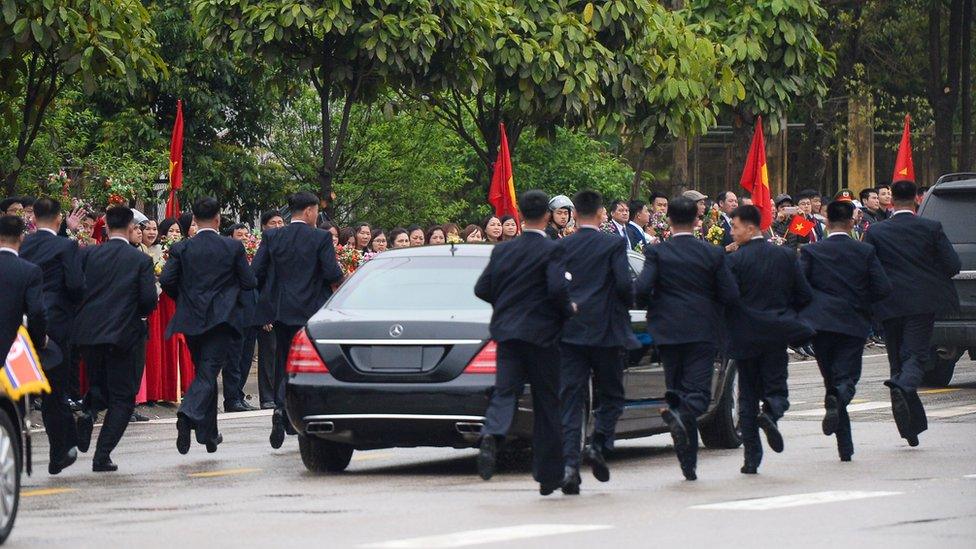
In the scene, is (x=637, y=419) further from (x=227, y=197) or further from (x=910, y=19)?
(x=910, y=19)

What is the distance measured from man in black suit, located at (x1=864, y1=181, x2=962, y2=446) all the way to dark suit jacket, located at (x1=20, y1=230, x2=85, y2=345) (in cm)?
572

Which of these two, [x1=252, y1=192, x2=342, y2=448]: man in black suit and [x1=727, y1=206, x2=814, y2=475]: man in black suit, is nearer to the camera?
[x1=727, y1=206, x2=814, y2=475]: man in black suit

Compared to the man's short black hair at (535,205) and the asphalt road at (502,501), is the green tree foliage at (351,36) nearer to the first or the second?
the asphalt road at (502,501)

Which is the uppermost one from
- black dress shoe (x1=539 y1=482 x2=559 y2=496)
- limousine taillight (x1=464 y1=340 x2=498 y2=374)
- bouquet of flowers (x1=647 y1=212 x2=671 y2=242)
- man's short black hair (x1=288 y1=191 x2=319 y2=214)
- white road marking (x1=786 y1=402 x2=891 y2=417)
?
man's short black hair (x1=288 y1=191 x2=319 y2=214)

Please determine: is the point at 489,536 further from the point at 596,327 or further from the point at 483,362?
the point at 483,362

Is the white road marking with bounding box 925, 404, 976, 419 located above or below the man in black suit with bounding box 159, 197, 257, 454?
below

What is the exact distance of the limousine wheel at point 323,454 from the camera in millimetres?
13633

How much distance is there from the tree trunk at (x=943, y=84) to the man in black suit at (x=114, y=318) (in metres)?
24.6

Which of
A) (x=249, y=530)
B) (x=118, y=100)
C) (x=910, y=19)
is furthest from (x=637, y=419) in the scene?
(x=910, y=19)

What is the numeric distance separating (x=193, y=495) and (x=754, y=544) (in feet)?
13.0

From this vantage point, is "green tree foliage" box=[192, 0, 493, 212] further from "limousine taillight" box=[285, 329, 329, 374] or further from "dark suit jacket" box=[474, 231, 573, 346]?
"dark suit jacket" box=[474, 231, 573, 346]

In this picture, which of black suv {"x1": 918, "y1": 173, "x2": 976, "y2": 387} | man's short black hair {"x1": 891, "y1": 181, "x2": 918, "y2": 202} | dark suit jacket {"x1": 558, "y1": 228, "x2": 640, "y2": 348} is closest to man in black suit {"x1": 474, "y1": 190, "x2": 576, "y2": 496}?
dark suit jacket {"x1": 558, "y1": 228, "x2": 640, "y2": 348}

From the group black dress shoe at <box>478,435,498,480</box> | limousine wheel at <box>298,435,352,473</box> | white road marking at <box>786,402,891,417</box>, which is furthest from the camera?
white road marking at <box>786,402,891,417</box>

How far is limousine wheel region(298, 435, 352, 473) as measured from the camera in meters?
13.6
